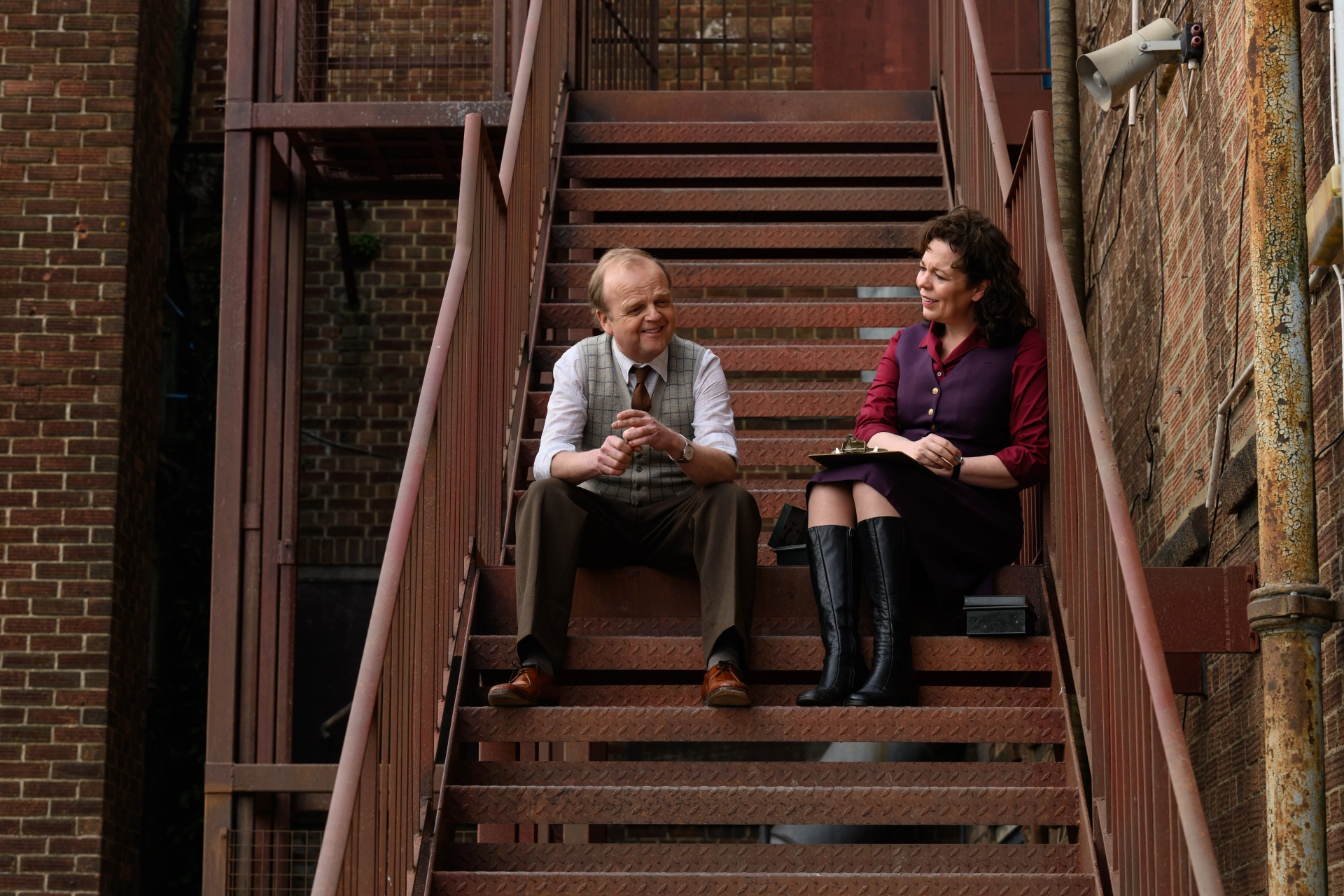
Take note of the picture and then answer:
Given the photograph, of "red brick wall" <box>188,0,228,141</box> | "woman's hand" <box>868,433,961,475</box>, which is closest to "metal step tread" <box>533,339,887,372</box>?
"woman's hand" <box>868,433,961,475</box>

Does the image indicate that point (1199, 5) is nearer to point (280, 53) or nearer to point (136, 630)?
point (280, 53)

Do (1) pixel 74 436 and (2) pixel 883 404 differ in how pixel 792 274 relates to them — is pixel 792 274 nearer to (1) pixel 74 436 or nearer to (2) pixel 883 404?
(2) pixel 883 404

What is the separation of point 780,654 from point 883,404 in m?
0.84

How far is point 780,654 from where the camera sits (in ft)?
12.8

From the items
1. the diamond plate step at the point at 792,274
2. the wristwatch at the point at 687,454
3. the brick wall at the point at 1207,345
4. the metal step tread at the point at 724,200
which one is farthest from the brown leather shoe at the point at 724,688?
the metal step tread at the point at 724,200

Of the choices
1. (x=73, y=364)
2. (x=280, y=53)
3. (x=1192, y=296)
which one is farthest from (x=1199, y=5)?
(x=73, y=364)

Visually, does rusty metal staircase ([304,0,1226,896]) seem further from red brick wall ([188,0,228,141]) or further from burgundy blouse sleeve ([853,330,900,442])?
red brick wall ([188,0,228,141])

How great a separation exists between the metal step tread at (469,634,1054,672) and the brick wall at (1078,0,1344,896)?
24.3 inches

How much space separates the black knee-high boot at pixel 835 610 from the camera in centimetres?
374

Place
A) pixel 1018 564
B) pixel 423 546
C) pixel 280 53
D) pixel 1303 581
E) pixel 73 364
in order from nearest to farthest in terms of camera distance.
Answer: pixel 1303 581 → pixel 423 546 → pixel 1018 564 → pixel 280 53 → pixel 73 364

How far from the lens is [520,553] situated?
3.84 m

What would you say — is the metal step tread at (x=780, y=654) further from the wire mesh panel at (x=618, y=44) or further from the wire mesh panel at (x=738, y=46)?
the wire mesh panel at (x=738, y=46)

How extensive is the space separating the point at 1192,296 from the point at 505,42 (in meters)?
3.53

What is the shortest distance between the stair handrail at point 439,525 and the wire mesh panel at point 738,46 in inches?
217
